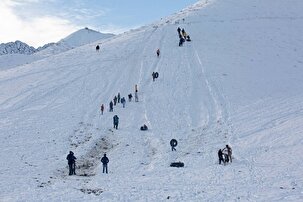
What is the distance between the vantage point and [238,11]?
87.8 m

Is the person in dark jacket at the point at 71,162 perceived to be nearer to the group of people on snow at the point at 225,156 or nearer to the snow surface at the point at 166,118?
the snow surface at the point at 166,118

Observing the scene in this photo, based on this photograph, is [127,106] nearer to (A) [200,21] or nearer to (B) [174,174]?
(B) [174,174]

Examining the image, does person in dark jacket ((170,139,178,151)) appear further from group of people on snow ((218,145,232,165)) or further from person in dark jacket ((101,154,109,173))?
person in dark jacket ((101,154,109,173))

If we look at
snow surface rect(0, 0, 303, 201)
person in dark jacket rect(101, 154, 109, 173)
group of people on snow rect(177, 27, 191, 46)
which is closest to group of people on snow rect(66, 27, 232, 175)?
person in dark jacket rect(101, 154, 109, 173)

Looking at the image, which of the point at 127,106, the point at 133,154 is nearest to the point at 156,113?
the point at 127,106

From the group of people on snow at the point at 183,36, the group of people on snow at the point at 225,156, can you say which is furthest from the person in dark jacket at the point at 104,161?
the group of people on snow at the point at 183,36

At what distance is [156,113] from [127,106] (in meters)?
3.83

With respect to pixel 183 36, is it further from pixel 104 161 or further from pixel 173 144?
pixel 104 161

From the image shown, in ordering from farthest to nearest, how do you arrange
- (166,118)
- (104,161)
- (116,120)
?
(166,118) → (116,120) → (104,161)

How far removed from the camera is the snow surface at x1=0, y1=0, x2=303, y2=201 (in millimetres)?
25391

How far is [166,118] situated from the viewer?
4259 cm

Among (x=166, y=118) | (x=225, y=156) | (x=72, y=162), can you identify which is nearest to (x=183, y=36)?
(x=166, y=118)

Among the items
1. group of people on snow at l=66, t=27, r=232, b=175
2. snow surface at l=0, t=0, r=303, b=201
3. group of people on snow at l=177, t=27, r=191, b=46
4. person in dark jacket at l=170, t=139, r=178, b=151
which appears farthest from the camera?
group of people on snow at l=177, t=27, r=191, b=46

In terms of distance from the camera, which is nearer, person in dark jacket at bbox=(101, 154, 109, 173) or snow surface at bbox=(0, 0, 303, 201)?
snow surface at bbox=(0, 0, 303, 201)
